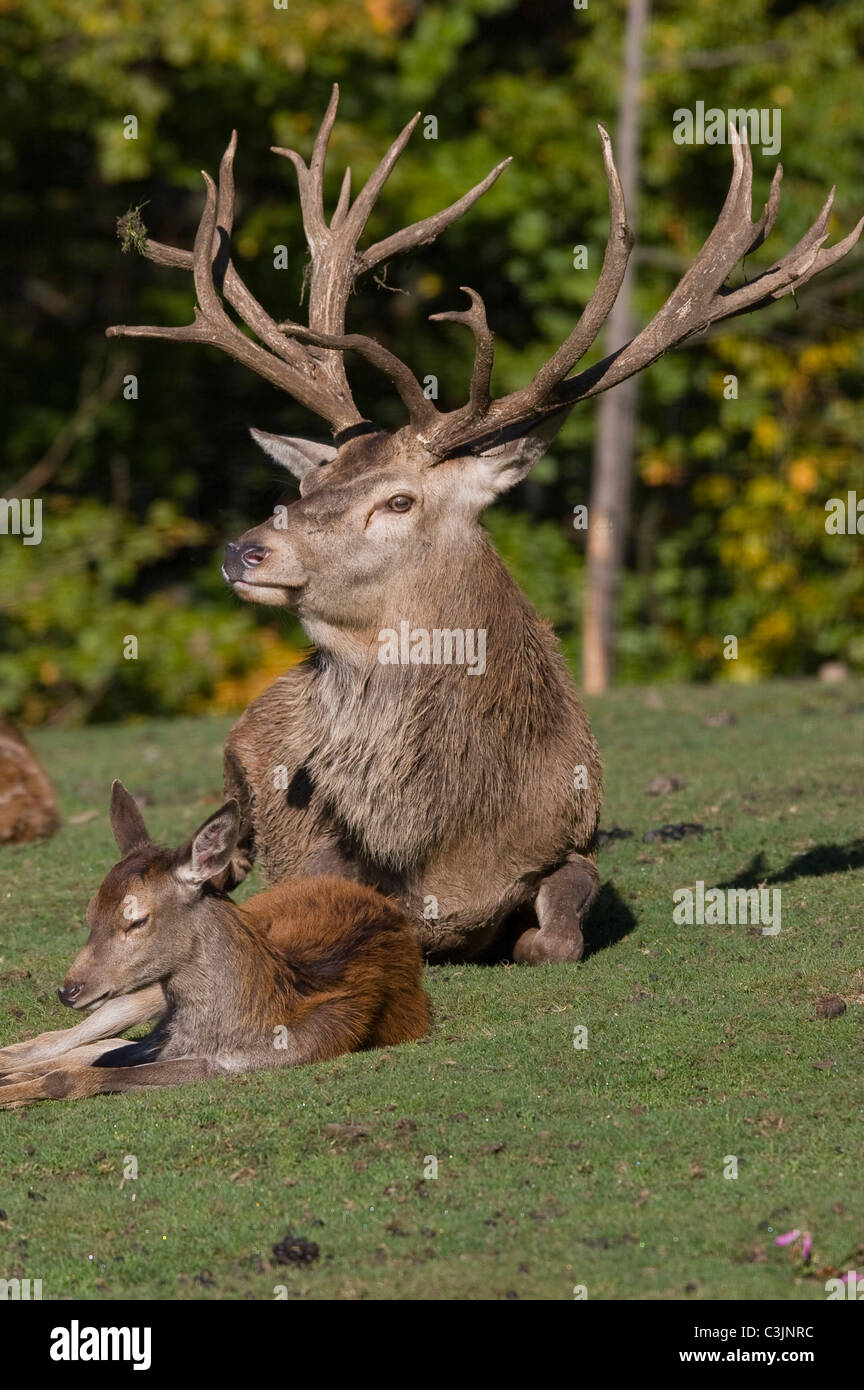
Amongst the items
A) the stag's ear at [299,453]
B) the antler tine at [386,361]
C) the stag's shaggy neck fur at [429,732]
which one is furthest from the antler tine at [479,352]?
the stag's ear at [299,453]

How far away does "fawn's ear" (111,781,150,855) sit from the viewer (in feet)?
19.7

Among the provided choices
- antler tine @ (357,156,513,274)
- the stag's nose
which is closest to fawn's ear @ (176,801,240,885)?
the stag's nose

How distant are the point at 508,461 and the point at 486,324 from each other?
734 mm

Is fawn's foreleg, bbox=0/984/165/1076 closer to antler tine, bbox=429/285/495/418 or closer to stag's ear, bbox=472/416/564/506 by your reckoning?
stag's ear, bbox=472/416/564/506

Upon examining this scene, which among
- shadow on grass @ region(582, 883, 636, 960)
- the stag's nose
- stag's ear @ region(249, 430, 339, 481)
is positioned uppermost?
stag's ear @ region(249, 430, 339, 481)

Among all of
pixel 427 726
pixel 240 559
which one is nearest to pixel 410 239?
pixel 240 559

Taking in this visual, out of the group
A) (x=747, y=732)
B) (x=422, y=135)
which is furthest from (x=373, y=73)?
(x=747, y=732)

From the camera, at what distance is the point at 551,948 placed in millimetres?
6602

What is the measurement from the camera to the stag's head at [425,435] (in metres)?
6.52

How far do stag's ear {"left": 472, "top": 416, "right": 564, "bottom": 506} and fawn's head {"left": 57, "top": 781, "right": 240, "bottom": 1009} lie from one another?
1.71 meters

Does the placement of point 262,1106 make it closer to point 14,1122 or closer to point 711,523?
point 14,1122

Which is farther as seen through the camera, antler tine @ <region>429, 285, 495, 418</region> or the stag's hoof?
the stag's hoof

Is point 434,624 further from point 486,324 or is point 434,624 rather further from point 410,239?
point 410,239

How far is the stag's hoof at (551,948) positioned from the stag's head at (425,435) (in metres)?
1.24
